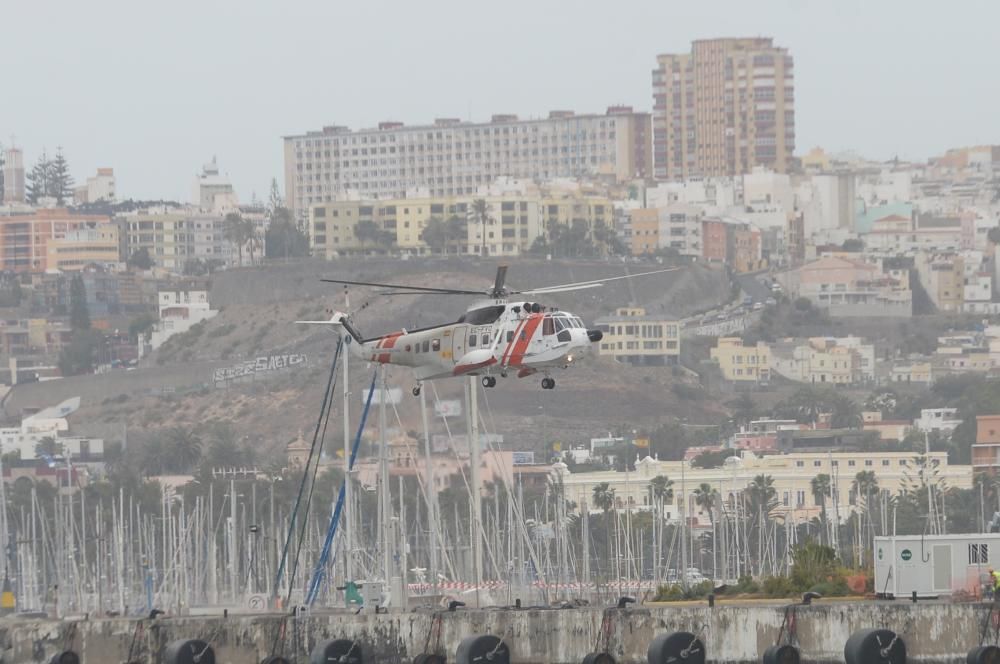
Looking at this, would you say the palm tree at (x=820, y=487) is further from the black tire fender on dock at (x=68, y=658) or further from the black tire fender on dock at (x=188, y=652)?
the black tire fender on dock at (x=188, y=652)

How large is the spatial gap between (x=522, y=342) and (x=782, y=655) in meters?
12.6

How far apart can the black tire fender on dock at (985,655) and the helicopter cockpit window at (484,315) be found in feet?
52.8

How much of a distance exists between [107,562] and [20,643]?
3341 inches

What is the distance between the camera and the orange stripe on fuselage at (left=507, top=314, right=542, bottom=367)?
57812mm

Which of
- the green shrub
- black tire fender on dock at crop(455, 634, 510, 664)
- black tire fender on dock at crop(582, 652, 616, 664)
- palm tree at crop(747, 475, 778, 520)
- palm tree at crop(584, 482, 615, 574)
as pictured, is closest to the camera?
black tire fender on dock at crop(582, 652, 616, 664)

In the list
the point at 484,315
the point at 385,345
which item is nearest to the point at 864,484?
the point at 385,345

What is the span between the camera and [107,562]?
448 feet

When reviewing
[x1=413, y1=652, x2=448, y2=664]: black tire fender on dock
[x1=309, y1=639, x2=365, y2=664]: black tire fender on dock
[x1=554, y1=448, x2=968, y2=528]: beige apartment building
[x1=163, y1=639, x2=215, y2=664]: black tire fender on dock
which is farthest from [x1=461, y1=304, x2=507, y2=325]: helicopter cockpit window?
[x1=554, y1=448, x2=968, y2=528]: beige apartment building

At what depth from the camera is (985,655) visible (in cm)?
4516

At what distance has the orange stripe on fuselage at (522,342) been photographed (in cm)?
5781

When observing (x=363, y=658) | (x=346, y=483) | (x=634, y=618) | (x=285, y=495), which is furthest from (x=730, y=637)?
(x=285, y=495)

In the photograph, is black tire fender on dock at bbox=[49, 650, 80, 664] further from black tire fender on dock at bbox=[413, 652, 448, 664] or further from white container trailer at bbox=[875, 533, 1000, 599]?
white container trailer at bbox=[875, 533, 1000, 599]

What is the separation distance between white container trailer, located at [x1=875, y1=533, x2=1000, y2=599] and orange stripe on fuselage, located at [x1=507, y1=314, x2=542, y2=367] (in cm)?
1040

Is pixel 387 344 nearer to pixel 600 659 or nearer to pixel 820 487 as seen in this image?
pixel 600 659
